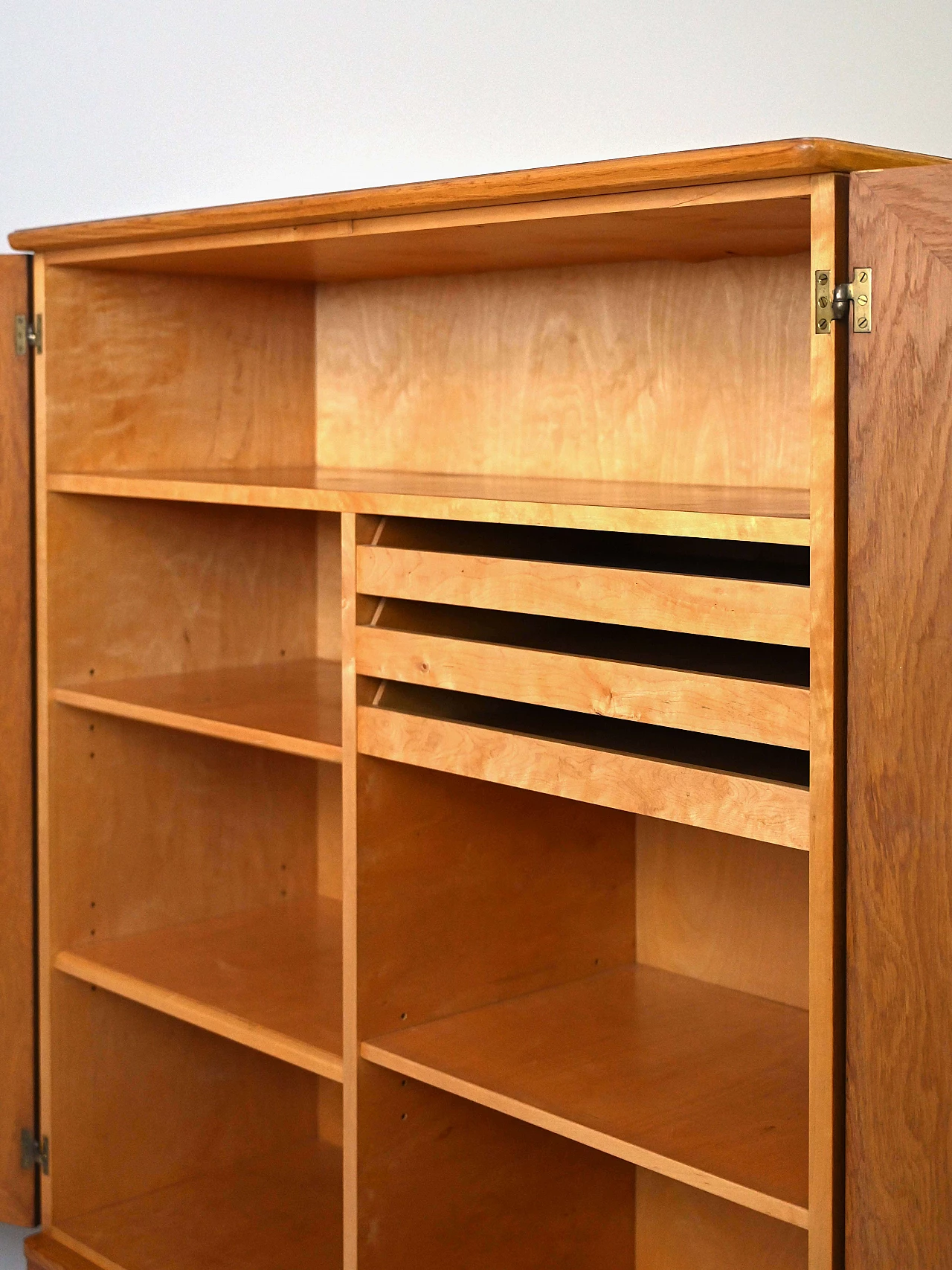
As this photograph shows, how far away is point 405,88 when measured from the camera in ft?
9.22

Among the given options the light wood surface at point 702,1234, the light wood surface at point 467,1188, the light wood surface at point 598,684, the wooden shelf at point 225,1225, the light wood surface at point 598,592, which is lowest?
the wooden shelf at point 225,1225

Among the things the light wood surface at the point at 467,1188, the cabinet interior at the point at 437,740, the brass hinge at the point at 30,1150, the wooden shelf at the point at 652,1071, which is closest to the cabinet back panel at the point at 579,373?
the cabinet interior at the point at 437,740

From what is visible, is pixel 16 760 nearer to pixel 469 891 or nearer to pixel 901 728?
pixel 469 891

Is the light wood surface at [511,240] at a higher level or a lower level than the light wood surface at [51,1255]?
higher

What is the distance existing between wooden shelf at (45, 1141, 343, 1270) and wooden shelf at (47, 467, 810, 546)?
3.70 ft

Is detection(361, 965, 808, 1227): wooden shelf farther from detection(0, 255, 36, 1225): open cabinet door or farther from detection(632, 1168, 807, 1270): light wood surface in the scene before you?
detection(0, 255, 36, 1225): open cabinet door

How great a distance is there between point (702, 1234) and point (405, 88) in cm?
193

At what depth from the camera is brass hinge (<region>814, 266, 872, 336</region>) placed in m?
1.36

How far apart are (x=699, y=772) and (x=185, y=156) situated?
212 centimetres

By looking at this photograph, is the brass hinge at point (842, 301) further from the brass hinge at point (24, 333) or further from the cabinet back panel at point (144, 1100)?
the cabinet back panel at point (144, 1100)

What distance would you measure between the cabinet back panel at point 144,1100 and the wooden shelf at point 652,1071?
714 millimetres

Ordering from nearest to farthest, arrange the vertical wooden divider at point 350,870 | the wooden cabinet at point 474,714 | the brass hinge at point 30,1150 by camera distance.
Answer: the wooden cabinet at point 474,714
the vertical wooden divider at point 350,870
the brass hinge at point 30,1150

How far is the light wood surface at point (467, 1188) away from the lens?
197 cm

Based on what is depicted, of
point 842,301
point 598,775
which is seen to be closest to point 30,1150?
point 598,775
